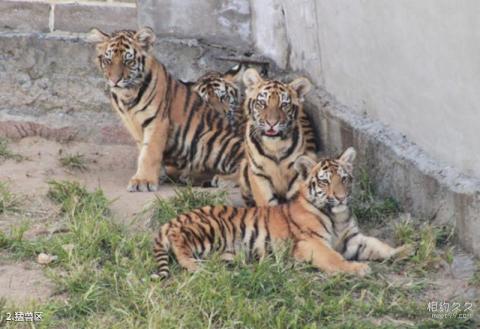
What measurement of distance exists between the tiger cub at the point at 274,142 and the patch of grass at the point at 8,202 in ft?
4.84

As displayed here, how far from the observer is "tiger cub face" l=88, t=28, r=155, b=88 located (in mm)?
8602

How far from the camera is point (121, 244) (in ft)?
23.2

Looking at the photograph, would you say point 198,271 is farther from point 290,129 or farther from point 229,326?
point 290,129

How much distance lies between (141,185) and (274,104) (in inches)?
43.0

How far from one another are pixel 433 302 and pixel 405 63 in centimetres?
153

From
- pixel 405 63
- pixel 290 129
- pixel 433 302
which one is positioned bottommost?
pixel 433 302

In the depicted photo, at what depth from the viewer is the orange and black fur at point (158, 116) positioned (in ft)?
28.2

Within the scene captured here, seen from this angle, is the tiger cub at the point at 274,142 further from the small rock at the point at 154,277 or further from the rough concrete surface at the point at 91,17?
the rough concrete surface at the point at 91,17

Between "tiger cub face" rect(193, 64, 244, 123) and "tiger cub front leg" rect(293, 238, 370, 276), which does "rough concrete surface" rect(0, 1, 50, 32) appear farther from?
"tiger cub front leg" rect(293, 238, 370, 276)

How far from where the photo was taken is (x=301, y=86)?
26.7ft

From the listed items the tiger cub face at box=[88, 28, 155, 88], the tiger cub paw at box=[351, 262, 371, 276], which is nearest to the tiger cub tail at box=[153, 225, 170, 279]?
the tiger cub paw at box=[351, 262, 371, 276]

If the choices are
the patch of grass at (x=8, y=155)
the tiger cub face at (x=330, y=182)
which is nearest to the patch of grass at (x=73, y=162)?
the patch of grass at (x=8, y=155)

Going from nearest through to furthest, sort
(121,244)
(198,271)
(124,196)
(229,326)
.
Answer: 1. (229,326)
2. (198,271)
3. (121,244)
4. (124,196)

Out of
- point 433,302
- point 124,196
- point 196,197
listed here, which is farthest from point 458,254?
point 124,196
